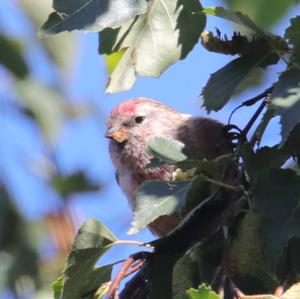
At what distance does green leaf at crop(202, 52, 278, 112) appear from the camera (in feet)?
8.56

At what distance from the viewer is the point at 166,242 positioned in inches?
100

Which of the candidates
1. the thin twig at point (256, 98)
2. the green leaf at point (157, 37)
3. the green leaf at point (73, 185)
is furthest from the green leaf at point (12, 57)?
the thin twig at point (256, 98)

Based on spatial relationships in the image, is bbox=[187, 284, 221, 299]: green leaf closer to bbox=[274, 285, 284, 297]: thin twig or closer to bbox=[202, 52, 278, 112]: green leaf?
bbox=[274, 285, 284, 297]: thin twig

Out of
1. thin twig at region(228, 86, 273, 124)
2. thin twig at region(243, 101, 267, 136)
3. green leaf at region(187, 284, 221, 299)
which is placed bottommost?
green leaf at region(187, 284, 221, 299)

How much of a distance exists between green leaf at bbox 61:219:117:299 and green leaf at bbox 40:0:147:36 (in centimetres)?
57

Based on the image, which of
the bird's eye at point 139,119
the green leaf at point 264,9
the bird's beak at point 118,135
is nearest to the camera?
the green leaf at point 264,9

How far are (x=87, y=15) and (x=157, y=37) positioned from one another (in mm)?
402

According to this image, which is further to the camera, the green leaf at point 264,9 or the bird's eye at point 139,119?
the bird's eye at point 139,119

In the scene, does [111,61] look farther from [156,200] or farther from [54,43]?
[54,43]

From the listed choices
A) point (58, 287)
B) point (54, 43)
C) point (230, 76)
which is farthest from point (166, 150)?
point (54, 43)

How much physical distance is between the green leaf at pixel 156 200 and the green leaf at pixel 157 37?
508 mm

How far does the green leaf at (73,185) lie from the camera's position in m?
4.72

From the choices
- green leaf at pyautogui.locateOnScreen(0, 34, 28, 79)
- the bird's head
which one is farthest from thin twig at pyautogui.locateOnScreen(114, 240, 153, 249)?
green leaf at pyautogui.locateOnScreen(0, 34, 28, 79)

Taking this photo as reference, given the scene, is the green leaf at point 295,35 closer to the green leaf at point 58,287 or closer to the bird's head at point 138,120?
the green leaf at point 58,287
